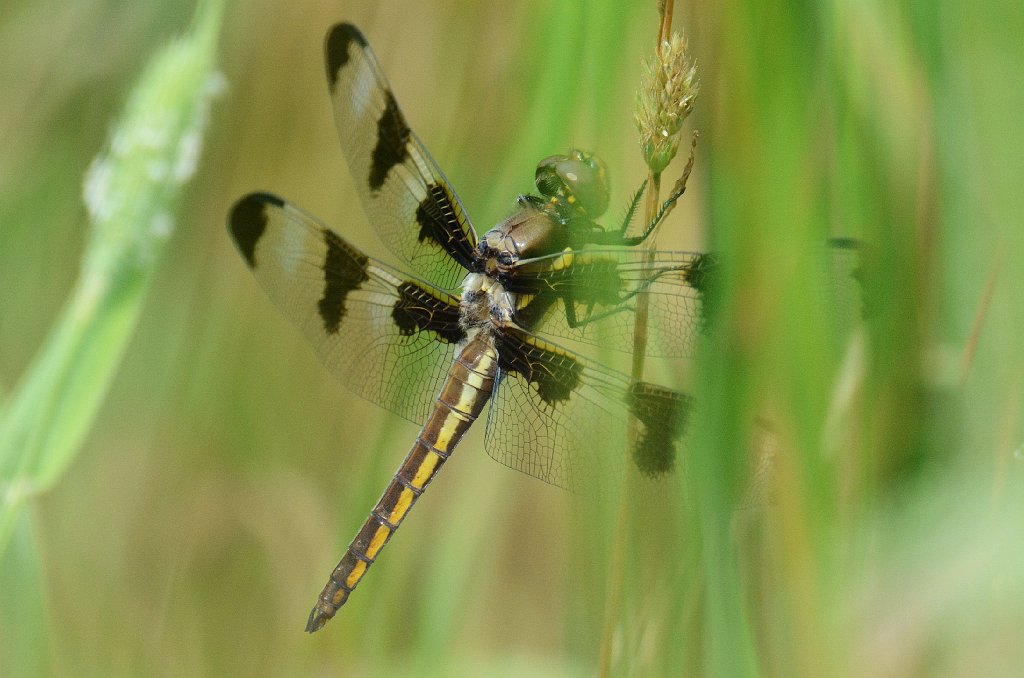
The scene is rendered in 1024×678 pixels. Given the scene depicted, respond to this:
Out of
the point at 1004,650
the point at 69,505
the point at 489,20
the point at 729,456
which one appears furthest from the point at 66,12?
the point at 1004,650

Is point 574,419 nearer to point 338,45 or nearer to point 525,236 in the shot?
point 525,236

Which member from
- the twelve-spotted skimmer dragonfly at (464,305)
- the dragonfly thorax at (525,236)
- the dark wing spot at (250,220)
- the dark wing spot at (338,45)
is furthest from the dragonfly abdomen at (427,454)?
the dark wing spot at (338,45)

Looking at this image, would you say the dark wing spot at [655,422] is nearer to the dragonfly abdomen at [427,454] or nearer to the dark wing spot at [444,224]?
the dragonfly abdomen at [427,454]

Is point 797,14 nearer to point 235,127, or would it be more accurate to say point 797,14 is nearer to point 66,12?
point 235,127

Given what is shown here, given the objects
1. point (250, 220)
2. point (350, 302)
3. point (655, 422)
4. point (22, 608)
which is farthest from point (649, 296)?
point (22, 608)

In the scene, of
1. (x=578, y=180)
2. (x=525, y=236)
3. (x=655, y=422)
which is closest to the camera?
(x=655, y=422)

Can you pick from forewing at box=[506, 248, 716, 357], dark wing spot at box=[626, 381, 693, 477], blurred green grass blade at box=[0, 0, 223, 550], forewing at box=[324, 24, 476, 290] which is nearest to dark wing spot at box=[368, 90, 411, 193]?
forewing at box=[324, 24, 476, 290]
